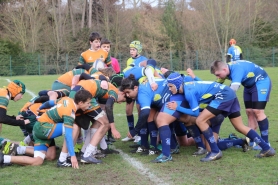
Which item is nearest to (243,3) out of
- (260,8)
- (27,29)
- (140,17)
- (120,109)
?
(260,8)

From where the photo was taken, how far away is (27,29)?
122ft

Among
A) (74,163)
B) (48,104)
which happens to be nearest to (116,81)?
(48,104)

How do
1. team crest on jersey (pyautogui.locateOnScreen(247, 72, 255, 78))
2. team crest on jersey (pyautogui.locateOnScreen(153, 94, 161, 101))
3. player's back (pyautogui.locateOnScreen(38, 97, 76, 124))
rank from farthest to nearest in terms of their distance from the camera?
team crest on jersey (pyautogui.locateOnScreen(247, 72, 255, 78))
team crest on jersey (pyautogui.locateOnScreen(153, 94, 161, 101))
player's back (pyautogui.locateOnScreen(38, 97, 76, 124))

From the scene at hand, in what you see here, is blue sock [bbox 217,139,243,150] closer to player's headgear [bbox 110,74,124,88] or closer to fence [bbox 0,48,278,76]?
player's headgear [bbox 110,74,124,88]

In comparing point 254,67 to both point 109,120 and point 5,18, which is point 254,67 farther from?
point 5,18

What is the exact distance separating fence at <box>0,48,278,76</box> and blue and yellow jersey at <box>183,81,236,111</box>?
30.8m

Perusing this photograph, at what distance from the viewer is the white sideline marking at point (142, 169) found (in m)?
4.88

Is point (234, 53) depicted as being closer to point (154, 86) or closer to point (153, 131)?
point (153, 131)

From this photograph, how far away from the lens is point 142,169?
548cm

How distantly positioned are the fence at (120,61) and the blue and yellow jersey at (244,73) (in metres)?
30.3

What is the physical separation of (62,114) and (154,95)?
1.52 m

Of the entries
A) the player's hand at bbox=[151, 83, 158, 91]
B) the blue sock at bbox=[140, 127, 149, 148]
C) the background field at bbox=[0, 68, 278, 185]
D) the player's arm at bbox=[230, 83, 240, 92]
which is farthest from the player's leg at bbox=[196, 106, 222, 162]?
the blue sock at bbox=[140, 127, 149, 148]

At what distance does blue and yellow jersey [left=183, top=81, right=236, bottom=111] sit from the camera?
5770mm

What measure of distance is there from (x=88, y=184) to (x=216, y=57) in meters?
34.2
